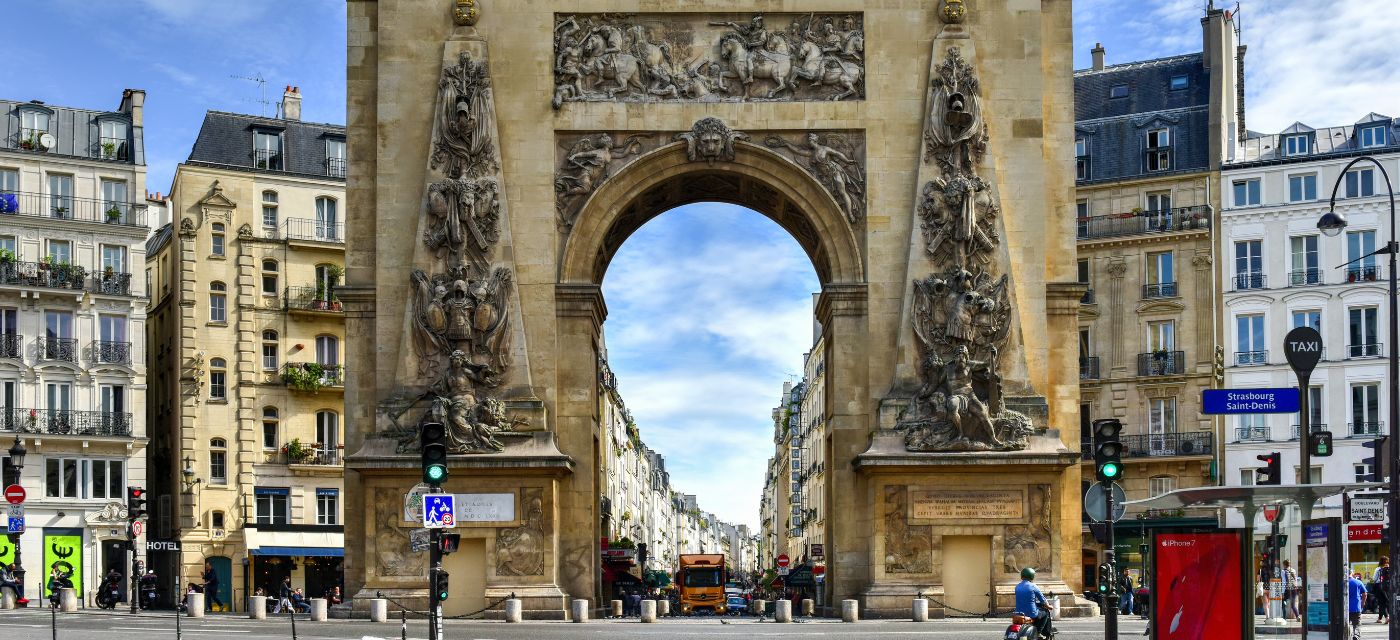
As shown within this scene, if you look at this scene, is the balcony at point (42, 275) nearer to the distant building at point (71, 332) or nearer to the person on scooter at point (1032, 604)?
the distant building at point (71, 332)

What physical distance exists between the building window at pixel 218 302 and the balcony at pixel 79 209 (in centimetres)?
359

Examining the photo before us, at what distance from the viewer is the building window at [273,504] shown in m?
67.1

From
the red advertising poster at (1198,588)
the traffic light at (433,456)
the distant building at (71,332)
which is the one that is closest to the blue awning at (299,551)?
the distant building at (71,332)

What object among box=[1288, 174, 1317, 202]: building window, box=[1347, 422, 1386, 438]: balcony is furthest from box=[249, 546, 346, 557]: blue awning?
box=[1288, 174, 1317, 202]: building window

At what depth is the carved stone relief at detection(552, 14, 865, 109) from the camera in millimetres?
45969

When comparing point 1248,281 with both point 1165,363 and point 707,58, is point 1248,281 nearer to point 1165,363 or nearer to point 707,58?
point 1165,363

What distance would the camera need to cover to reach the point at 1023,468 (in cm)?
4394

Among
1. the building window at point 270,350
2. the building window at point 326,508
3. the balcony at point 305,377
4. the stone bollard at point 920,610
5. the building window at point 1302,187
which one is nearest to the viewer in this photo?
the stone bollard at point 920,610

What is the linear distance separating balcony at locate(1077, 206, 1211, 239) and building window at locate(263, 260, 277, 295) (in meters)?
30.3

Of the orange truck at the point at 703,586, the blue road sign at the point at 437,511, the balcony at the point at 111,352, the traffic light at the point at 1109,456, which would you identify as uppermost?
the balcony at the point at 111,352

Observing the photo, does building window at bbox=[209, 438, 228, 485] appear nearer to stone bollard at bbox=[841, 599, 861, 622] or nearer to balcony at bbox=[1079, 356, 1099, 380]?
stone bollard at bbox=[841, 599, 861, 622]

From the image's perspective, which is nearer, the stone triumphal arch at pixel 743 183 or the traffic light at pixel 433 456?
the traffic light at pixel 433 456

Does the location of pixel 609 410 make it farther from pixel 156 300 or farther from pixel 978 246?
pixel 978 246

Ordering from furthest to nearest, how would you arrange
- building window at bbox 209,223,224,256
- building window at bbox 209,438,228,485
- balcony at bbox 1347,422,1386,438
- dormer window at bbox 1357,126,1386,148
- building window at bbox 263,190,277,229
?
building window at bbox 263,190,277,229 → dormer window at bbox 1357,126,1386,148 → building window at bbox 209,223,224,256 → building window at bbox 209,438,228,485 → balcony at bbox 1347,422,1386,438
